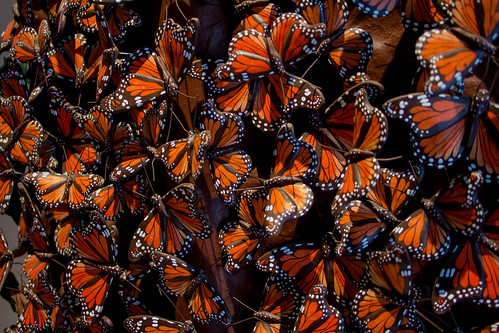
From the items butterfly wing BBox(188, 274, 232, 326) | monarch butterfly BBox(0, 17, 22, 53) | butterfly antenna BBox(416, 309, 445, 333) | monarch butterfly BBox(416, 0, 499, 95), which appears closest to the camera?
monarch butterfly BBox(416, 0, 499, 95)

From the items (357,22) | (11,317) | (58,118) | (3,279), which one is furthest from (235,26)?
(11,317)

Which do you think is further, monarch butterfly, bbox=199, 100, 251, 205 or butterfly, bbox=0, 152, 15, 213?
butterfly, bbox=0, 152, 15, 213

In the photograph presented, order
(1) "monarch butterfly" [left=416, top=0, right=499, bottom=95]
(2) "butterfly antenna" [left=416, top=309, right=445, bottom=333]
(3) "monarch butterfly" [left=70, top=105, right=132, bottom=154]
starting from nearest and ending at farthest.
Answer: (1) "monarch butterfly" [left=416, top=0, right=499, bottom=95] → (2) "butterfly antenna" [left=416, top=309, right=445, bottom=333] → (3) "monarch butterfly" [left=70, top=105, right=132, bottom=154]

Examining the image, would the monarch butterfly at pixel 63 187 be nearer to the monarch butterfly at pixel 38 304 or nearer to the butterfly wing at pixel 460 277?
the monarch butterfly at pixel 38 304

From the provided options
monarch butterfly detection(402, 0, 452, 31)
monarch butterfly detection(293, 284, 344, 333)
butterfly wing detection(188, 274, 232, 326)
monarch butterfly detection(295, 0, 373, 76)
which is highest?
monarch butterfly detection(402, 0, 452, 31)

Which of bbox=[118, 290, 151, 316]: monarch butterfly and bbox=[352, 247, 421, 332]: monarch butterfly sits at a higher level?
bbox=[352, 247, 421, 332]: monarch butterfly

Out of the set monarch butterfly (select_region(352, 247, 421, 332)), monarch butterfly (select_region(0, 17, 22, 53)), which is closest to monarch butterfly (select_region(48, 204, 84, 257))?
monarch butterfly (select_region(0, 17, 22, 53))

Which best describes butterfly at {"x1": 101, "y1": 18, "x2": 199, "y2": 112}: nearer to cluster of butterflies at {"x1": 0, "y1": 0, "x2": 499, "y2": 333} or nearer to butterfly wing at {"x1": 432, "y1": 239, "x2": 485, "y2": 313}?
cluster of butterflies at {"x1": 0, "y1": 0, "x2": 499, "y2": 333}
